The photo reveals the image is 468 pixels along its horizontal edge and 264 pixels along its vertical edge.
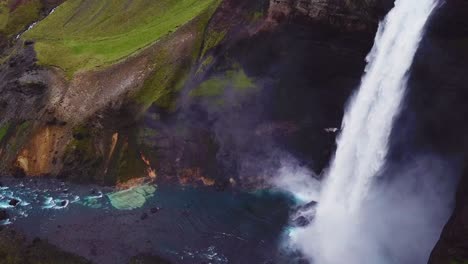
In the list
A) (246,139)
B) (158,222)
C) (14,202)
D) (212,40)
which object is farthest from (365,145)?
(14,202)

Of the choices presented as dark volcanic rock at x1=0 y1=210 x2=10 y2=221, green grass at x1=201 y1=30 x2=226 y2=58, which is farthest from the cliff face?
dark volcanic rock at x1=0 y1=210 x2=10 y2=221

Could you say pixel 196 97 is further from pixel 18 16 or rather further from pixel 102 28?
pixel 18 16

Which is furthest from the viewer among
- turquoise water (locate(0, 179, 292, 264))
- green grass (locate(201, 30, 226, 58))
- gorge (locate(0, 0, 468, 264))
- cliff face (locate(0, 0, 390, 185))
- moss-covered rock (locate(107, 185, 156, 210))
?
green grass (locate(201, 30, 226, 58))

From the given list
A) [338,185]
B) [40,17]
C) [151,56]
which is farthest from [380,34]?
[40,17]

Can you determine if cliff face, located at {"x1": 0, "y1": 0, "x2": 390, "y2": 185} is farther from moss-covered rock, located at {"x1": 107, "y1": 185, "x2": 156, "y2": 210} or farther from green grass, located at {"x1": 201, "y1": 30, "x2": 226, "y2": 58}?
moss-covered rock, located at {"x1": 107, "y1": 185, "x2": 156, "y2": 210}

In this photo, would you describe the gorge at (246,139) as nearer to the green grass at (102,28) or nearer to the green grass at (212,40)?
the green grass at (212,40)

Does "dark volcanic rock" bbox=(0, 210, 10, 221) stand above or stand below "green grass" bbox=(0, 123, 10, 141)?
below

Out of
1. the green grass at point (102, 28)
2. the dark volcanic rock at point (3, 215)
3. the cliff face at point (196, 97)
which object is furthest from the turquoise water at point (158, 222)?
the green grass at point (102, 28)
